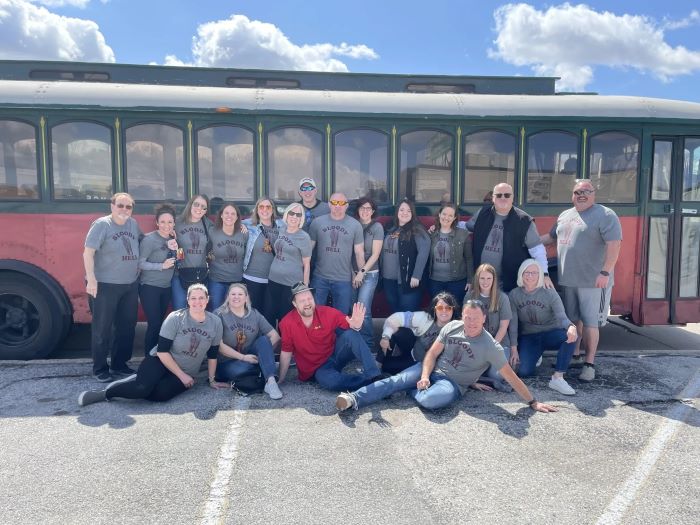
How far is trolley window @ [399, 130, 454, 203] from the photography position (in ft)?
19.6

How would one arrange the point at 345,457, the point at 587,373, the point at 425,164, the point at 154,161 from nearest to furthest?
the point at 345,457 < the point at 587,373 < the point at 154,161 < the point at 425,164

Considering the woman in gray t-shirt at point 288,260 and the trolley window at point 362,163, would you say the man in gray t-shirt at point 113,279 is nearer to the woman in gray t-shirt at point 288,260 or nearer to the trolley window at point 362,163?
the woman in gray t-shirt at point 288,260

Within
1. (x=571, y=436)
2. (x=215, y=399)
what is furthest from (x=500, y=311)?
(x=215, y=399)

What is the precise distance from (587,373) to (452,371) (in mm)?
1544

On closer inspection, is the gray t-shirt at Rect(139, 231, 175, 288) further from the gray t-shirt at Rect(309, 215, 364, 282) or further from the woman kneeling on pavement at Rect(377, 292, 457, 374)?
the woman kneeling on pavement at Rect(377, 292, 457, 374)

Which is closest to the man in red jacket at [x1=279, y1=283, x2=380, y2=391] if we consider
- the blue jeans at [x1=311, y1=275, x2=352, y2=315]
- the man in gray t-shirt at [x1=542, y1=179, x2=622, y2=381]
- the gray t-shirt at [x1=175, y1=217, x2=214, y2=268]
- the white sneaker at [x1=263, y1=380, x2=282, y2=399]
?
the white sneaker at [x1=263, y1=380, x2=282, y2=399]

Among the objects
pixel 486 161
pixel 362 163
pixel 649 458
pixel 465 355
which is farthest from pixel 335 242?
pixel 649 458

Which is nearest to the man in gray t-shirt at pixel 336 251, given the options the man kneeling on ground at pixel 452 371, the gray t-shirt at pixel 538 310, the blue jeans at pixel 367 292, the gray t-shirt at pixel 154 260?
the blue jeans at pixel 367 292

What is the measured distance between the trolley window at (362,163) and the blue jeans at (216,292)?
165 centimetres

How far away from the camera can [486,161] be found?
19.8 ft

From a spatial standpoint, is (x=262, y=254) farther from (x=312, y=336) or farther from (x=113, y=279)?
(x=113, y=279)

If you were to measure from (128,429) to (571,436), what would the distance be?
330 centimetres

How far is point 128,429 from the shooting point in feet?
13.1

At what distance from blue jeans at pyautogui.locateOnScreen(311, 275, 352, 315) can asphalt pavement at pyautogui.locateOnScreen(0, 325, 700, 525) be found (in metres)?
0.88
